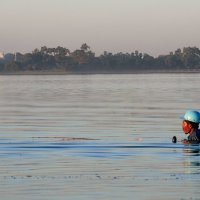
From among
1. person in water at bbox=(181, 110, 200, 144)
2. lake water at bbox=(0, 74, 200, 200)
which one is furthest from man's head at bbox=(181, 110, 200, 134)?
lake water at bbox=(0, 74, 200, 200)

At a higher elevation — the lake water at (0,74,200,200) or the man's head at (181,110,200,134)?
the man's head at (181,110,200,134)

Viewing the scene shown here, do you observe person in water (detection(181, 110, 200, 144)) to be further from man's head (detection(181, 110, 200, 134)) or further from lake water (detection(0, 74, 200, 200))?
lake water (detection(0, 74, 200, 200))

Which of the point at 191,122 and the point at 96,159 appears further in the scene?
the point at 191,122

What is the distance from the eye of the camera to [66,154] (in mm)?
24422

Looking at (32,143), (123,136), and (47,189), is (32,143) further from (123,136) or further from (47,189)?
(47,189)

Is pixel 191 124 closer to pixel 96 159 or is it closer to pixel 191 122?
pixel 191 122

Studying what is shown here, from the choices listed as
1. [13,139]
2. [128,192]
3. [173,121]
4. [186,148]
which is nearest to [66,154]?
[186,148]

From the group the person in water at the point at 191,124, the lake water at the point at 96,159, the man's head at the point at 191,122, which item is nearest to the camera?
the lake water at the point at 96,159

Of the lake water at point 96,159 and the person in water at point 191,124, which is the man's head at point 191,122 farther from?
the lake water at point 96,159

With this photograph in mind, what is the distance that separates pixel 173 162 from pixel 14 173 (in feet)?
13.0

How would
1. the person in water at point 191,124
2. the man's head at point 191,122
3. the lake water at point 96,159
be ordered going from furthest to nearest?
the man's head at point 191,122 < the person in water at point 191,124 < the lake water at point 96,159

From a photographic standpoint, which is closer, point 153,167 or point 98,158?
point 153,167

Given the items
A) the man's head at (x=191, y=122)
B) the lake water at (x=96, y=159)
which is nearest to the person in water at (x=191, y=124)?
the man's head at (x=191, y=122)

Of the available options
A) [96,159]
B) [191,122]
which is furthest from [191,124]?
[96,159]
